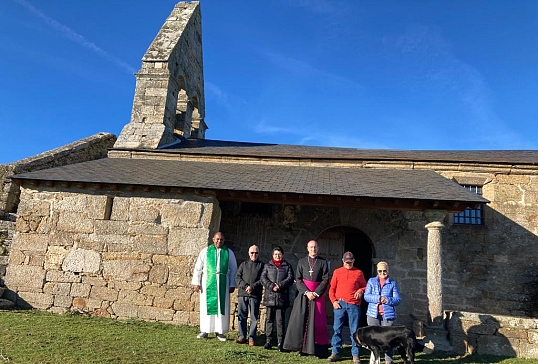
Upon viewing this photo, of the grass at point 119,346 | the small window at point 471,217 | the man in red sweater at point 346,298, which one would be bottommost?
the grass at point 119,346

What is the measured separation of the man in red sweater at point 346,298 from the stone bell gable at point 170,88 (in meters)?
7.28

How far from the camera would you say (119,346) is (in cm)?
478

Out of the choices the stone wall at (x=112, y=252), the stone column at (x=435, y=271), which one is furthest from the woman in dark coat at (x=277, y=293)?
the stone column at (x=435, y=271)

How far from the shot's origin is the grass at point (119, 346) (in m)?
4.25

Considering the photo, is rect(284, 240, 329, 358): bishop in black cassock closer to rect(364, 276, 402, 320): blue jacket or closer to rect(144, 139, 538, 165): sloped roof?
rect(364, 276, 402, 320): blue jacket

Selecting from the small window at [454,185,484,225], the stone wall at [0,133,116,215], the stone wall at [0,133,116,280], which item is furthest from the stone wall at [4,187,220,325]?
the small window at [454,185,484,225]

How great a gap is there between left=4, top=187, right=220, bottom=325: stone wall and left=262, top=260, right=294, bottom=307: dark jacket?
1846 millimetres

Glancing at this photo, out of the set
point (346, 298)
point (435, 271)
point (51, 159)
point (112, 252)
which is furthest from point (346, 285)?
point (51, 159)

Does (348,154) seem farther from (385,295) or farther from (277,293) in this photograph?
(385,295)

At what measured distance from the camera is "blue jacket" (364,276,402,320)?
4.77 metres

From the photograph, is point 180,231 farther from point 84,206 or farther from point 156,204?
point 84,206

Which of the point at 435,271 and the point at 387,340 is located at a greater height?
the point at 435,271

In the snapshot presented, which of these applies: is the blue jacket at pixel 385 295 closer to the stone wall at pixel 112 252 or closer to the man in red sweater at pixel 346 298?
the man in red sweater at pixel 346 298

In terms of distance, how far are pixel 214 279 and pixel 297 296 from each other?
1.30 meters
